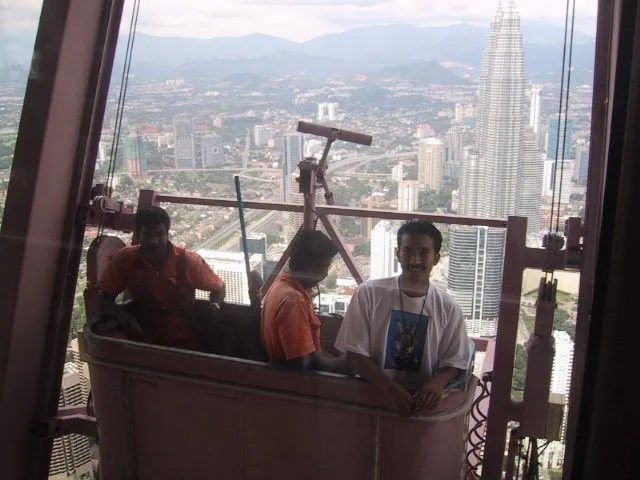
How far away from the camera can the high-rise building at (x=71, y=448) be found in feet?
7.21

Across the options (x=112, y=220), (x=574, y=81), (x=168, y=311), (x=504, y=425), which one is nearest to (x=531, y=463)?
(x=504, y=425)

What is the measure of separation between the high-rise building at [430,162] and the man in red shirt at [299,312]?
0.41 meters

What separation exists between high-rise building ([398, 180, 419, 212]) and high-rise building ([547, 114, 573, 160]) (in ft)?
1.41

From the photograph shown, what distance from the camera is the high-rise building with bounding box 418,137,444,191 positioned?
194 centimetres

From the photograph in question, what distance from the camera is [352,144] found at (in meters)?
2.17

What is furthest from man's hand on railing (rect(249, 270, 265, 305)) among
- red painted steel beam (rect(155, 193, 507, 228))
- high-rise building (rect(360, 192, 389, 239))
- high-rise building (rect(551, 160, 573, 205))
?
high-rise building (rect(551, 160, 573, 205))

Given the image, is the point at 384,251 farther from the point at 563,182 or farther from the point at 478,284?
the point at 563,182

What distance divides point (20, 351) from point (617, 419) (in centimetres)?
173

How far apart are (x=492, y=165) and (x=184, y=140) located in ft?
3.35

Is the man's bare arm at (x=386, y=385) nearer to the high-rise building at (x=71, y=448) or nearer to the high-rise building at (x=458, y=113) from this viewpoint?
the high-rise building at (x=458, y=113)

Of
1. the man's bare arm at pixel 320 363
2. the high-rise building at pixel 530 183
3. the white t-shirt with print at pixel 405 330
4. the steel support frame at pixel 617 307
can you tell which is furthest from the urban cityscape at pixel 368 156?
the steel support frame at pixel 617 307

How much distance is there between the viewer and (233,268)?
2227 millimetres

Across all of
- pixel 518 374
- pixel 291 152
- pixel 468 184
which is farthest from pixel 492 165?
pixel 291 152

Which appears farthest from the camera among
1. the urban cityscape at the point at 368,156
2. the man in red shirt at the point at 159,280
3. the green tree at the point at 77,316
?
the green tree at the point at 77,316
